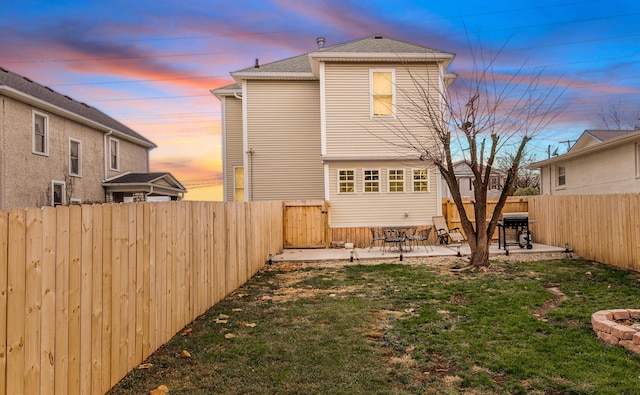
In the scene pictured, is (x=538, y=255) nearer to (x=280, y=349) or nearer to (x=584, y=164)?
(x=584, y=164)

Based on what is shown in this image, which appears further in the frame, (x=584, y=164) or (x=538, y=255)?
(x=584, y=164)

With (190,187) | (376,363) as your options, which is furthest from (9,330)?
(190,187)

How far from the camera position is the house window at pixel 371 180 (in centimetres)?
Answer: 1427

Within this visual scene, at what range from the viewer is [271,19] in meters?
17.0

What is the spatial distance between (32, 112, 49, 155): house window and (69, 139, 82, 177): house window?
1.61 metres

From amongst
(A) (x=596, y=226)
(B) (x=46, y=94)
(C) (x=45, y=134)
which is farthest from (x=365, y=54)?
(B) (x=46, y=94)

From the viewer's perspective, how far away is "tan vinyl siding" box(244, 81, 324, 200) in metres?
16.3

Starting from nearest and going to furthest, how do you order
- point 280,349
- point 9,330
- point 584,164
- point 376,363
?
point 9,330, point 376,363, point 280,349, point 584,164

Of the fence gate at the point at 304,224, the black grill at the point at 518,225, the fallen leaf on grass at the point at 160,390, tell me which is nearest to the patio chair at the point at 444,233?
the black grill at the point at 518,225

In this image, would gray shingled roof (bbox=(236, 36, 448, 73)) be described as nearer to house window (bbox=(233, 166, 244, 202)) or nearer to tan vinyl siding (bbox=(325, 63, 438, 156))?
Result: tan vinyl siding (bbox=(325, 63, 438, 156))

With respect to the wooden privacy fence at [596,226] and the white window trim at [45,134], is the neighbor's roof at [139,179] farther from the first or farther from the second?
the wooden privacy fence at [596,226]

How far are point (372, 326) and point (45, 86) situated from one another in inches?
851

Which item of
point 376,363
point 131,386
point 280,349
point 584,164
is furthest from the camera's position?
point 584,164

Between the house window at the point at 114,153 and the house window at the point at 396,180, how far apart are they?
15.7m
